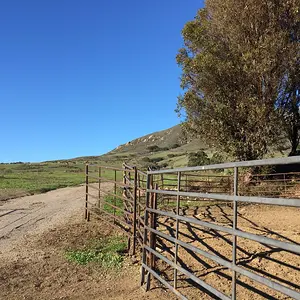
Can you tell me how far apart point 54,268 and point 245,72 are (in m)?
12.9

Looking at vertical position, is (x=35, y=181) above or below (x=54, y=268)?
above

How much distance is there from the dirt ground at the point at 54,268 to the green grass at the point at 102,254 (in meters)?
0.17

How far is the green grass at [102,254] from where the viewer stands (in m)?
7.21

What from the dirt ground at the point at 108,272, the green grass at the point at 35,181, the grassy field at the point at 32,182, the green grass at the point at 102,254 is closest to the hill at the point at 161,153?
the green grass at the point at 35,181

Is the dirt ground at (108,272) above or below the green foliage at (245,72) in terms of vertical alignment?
below

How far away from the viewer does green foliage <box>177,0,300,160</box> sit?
652 inches

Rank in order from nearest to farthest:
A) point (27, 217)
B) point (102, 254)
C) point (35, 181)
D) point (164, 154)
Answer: point (102, 254) < point (27, 217) < point (35, 181) < point (164, 154)

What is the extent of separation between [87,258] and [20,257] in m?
1.41

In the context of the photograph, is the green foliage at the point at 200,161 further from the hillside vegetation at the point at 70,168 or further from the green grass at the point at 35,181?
the green grass at the point at 35,181

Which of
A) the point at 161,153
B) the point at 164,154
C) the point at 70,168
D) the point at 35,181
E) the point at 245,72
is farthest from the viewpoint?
the point at 161,153

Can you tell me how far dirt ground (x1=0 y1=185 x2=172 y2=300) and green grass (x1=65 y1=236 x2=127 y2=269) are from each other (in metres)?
0.17

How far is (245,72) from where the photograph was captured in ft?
55.1

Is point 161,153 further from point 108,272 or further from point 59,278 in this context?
point 59,278

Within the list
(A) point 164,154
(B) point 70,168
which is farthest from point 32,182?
(A) point 164,154
